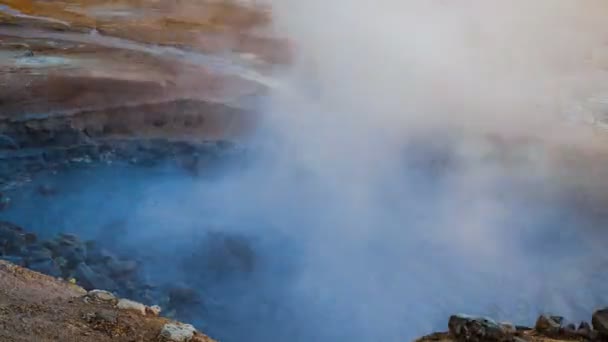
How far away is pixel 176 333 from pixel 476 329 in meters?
1.88

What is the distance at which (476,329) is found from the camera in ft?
12.7

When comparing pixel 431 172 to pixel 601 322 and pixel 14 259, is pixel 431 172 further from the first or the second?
pixel 14 259

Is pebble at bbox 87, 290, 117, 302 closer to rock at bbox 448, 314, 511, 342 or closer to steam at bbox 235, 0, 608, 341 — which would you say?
steam at bbox 235, 0, 608, 341

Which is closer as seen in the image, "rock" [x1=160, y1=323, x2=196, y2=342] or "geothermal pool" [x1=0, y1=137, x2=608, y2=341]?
"rock" [x1=160, y1=323, x2=196, y2=342]

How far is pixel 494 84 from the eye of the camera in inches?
429

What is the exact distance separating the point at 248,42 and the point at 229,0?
19.4 feet

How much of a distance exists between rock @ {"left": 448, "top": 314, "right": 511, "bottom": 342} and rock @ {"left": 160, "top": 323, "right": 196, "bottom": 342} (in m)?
1.70

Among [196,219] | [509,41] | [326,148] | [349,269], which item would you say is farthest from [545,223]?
[509,41]

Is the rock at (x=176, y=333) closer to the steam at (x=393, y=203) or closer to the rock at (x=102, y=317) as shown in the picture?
the rock at (x=102, y=317)

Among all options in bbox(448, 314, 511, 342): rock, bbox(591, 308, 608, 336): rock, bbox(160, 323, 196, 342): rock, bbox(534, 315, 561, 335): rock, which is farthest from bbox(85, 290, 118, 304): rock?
bbox(591, 308, 608, 336): rock

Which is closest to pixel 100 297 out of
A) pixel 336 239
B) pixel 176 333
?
pixel 176 333

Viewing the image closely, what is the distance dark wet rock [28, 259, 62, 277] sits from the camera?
219 inches

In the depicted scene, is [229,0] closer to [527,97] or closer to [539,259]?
[527,97]

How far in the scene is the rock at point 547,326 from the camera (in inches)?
169
